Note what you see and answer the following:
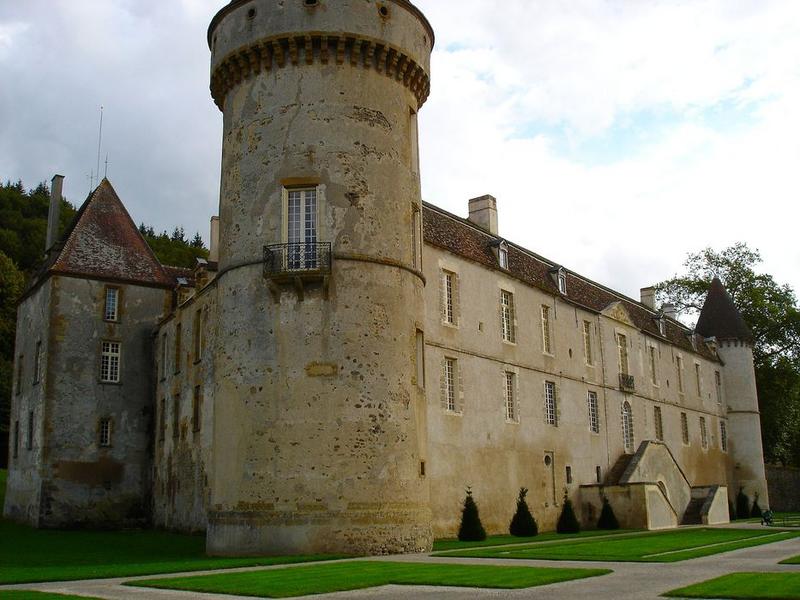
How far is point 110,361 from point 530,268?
16898 millimetres

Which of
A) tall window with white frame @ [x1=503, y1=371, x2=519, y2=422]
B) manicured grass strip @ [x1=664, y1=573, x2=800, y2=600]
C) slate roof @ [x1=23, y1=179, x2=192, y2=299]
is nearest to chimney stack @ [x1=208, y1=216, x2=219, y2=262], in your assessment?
slate roof @ [x1=23, y1=179, x2=192, y2=299]

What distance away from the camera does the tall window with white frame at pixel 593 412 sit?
3416 centimetres

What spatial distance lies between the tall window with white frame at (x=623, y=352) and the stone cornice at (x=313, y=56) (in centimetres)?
2040

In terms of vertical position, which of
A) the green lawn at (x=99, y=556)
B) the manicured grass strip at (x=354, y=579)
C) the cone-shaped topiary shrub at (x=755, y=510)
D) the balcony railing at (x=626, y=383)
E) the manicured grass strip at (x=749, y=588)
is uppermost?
the balcony railing at (x=626, y=383)

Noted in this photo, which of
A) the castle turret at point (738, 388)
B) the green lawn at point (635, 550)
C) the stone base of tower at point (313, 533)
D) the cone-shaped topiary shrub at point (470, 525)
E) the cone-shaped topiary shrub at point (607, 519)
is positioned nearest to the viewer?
the green lawn at point (635, 550)

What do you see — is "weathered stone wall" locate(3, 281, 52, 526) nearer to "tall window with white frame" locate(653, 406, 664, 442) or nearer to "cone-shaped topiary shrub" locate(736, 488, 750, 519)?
"tall window with white frame" locate(653, 406, 664, 442)

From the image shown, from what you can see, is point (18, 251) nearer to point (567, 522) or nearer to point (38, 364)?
point (38, 364)

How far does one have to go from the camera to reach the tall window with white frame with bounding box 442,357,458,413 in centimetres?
2567

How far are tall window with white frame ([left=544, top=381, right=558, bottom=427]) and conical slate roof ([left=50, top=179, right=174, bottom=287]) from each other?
16.2 meters

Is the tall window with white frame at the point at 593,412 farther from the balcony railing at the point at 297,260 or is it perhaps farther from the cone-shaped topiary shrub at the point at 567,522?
the balcony railing at the point at 297,260

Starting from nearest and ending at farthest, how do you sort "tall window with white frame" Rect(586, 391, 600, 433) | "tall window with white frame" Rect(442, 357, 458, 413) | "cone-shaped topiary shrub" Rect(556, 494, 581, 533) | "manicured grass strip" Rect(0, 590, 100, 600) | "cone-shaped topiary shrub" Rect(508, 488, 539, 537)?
"manicured grass strip" Rect(0, 590, 100, 600)
"tall window with white frame" Rect(442, 357, 458, 413)
"cone-shaped topiary shrub" Rect(508, 488, 539, 537)
"cone-shaped topiary shrub" Rect(556, 494, 581, 533)
"tall window with white frame" Rect(586, 391, 600, 433)

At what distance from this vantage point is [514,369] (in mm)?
29422

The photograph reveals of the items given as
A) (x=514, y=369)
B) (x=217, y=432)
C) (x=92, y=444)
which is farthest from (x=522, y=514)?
(x=92, y=444)

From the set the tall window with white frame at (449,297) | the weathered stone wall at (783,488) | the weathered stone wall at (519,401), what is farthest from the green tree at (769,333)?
the tall window with white frame at (449,297)
